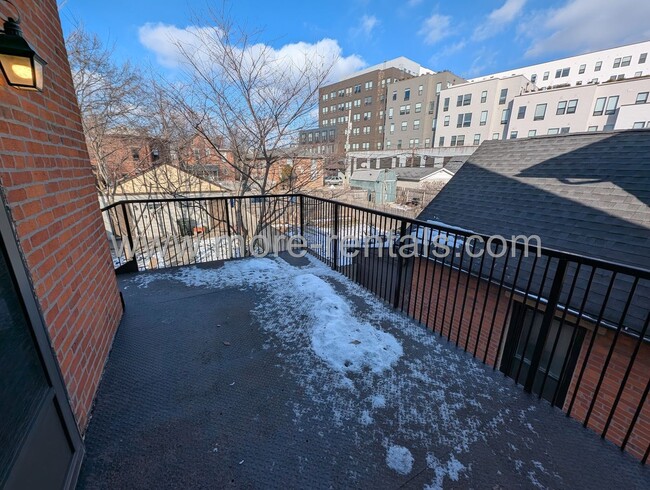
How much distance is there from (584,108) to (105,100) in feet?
103

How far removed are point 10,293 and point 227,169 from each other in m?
7.05

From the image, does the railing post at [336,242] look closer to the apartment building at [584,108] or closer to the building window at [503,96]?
the apartment building at [584,108]

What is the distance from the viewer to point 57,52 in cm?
199

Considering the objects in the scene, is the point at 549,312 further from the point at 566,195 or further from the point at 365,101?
the point at 365,101

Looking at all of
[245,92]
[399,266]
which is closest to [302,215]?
[399,266]

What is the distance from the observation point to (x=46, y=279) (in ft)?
4.46

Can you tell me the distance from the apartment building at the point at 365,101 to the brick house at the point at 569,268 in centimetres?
3503

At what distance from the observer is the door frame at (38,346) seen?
1.07m

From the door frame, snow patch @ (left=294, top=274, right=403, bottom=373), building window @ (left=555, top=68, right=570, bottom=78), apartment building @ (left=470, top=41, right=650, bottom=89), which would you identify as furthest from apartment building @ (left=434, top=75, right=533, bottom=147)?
the door frame

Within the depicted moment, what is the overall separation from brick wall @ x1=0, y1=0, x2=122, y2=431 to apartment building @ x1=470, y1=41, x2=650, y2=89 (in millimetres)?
41104

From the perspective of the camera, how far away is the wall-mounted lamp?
1087 millimetres

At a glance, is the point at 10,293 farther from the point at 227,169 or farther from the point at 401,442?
the point at 227,169

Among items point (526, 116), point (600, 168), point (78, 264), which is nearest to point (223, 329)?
point (78, 264)

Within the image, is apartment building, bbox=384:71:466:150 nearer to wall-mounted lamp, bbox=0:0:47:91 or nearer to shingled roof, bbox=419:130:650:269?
shingled roof, bbox=419:130:650:269
